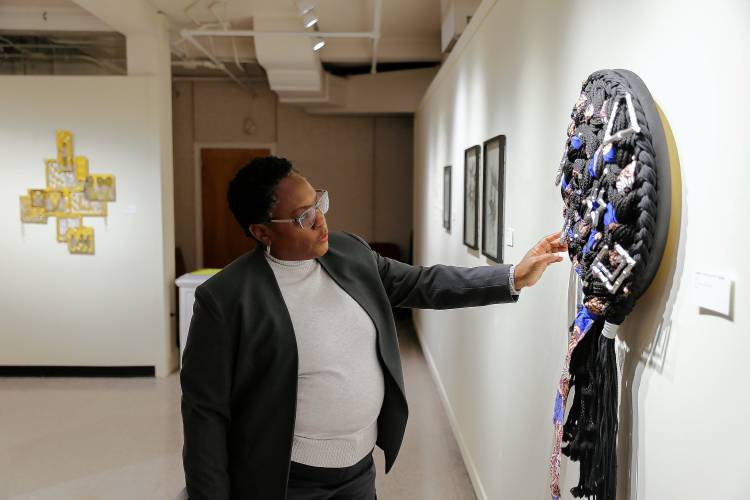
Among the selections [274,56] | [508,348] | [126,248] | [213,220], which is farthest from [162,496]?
[213,220]

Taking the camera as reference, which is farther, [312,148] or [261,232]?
[312,148]

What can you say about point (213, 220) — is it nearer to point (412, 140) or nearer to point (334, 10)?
point (412, 140)

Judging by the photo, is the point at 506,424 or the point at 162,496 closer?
the point at 506,424

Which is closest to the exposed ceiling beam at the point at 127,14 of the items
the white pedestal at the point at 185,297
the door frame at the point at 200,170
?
the white pedestal at the point at 185,297

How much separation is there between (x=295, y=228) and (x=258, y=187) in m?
0.13

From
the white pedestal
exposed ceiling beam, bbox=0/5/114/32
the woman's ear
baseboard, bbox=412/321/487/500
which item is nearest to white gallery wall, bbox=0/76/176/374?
the white pedestal

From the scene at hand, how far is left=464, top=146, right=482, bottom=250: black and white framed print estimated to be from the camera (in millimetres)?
3316

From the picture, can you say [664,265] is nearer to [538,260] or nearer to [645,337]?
[645,337]

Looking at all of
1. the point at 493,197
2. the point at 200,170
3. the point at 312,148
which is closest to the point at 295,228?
the point at 493,197

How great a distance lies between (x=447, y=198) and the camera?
15.2 ft

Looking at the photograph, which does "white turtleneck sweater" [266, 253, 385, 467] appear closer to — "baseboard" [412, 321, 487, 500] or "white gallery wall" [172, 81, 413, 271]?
"baseboard" [412, 321, 487, 500]

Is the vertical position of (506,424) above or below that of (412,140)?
below

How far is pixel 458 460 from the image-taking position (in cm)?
370

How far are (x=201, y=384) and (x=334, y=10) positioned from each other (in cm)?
462
